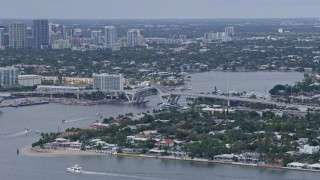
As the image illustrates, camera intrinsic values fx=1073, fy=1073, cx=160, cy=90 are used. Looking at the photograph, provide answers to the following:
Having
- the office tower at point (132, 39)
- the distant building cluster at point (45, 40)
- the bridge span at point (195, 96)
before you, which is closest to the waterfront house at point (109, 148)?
the bridge span at point (195, 96)

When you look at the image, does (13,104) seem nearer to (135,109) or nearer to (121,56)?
(135,109)

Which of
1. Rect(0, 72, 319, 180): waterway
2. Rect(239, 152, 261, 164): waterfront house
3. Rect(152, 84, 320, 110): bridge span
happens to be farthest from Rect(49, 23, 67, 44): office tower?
Rect(239, 152, 261, 164): waterfront house

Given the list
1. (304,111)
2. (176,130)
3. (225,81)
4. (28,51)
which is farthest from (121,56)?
(176,130)

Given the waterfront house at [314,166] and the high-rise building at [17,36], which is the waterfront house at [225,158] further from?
the high-rise building at [17,36]

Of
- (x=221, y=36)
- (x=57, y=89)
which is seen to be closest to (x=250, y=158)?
(x=57, y=89)

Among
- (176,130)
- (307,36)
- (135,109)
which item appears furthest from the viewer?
(307,36)

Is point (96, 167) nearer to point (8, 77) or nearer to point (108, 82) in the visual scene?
point (108, 82)

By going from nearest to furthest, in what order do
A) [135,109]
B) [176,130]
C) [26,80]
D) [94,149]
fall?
[94,149], [176,130], [135,109], [26,80]
